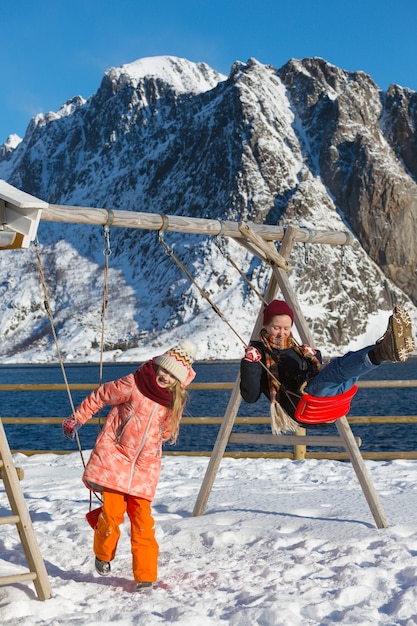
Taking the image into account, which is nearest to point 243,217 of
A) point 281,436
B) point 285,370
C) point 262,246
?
point 262,246

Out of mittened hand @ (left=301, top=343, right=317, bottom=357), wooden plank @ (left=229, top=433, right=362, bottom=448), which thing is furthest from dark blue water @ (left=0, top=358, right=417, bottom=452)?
mittened hand @ (left=301, top=343, right=317, bottom=357)

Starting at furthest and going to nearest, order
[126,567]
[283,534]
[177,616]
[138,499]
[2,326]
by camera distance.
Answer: [2,326] < [283,534] < [126,567] < [138,499] < [177,616]

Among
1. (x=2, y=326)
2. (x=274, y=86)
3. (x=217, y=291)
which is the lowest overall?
(x=2, y=326)

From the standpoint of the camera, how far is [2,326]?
455 feet

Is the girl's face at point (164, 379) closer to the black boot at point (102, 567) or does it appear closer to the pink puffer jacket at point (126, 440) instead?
the pink puffer jacket at point (126, 440)

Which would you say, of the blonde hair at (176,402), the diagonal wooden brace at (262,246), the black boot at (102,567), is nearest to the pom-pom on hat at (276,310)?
the diagonal wooden brace at (262,246)

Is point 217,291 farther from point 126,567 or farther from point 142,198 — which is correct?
point 126,567

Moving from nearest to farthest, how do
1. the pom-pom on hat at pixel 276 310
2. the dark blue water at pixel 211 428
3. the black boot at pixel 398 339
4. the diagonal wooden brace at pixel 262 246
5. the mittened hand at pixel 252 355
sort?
the black boot at pixel 398 339 → the mittened hand at pixel 252 355 → the pom-pom on hat at pixel 276 310 → the diagonal wooden brace at pixel 262 246 → the dark blue water at pixel 211 428

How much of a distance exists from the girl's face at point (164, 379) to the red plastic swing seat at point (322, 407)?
834 millimetres

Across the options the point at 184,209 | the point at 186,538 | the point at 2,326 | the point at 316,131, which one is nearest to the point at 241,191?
the point at 184,209

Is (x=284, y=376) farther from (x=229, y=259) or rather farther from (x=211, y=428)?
(x=211, y=428)

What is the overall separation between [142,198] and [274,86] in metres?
40.3

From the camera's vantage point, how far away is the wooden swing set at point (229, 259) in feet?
12.3

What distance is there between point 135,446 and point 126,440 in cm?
7
